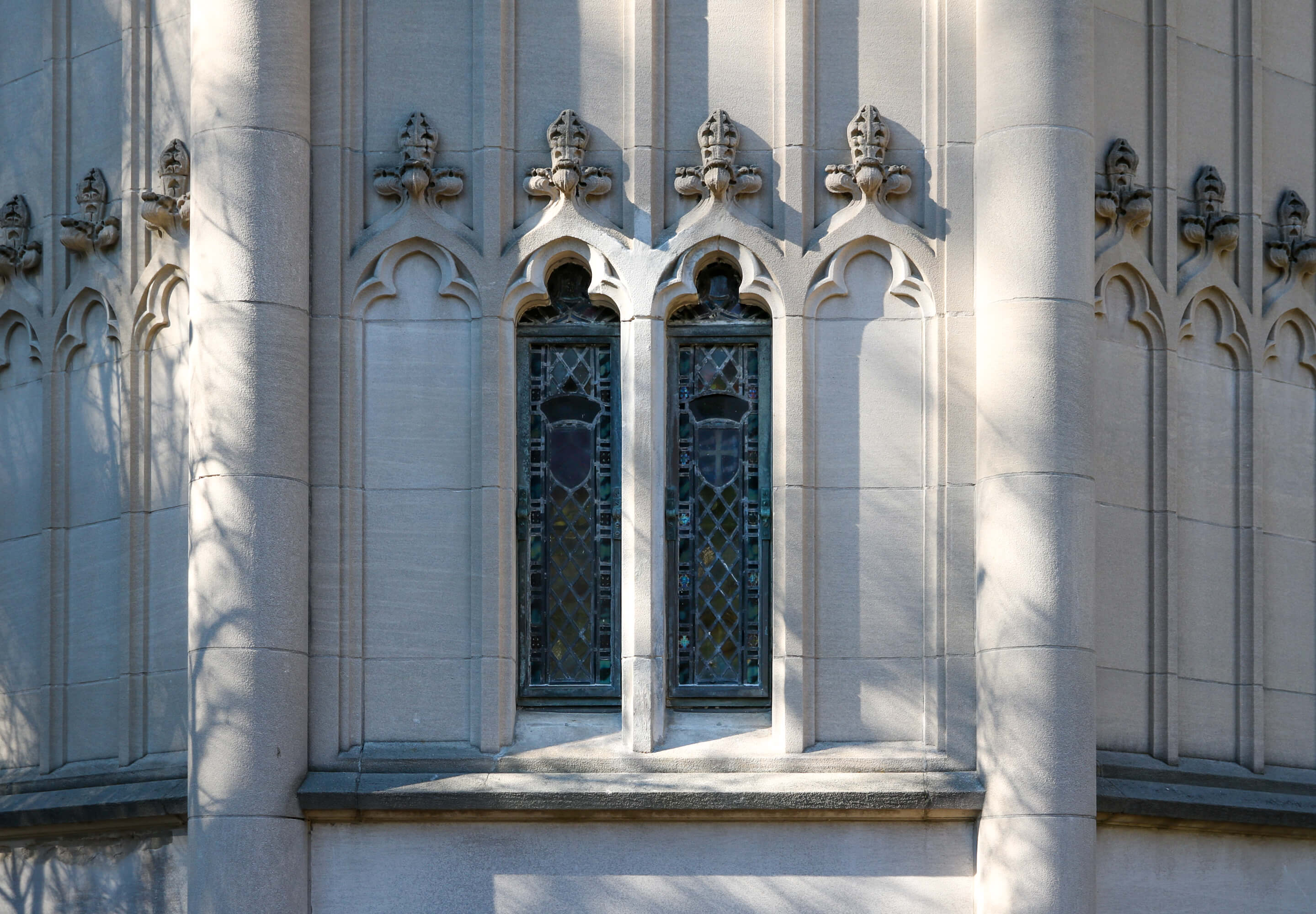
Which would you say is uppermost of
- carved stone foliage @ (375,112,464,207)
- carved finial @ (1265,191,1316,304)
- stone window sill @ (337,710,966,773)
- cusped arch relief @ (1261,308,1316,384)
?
carved stone foliage @ (375,112,464,207)

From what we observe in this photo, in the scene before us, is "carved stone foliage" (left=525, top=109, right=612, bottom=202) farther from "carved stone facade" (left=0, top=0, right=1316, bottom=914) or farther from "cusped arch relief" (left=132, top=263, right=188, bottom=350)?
"cusped arch relief" (left=132, top=263, right=188, bottom=350)

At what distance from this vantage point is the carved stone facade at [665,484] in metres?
13.1

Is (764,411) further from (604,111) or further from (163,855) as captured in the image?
(163,855)

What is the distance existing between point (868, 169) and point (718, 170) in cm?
98

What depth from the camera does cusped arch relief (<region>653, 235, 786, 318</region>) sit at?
45.4ft

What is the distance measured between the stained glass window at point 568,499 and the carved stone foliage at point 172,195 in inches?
96.8

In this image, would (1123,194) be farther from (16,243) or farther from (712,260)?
(16,243)

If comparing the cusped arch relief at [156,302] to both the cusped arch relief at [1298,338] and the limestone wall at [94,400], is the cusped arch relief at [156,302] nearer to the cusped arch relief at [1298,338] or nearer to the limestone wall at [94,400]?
the limestone wall at [94,400]

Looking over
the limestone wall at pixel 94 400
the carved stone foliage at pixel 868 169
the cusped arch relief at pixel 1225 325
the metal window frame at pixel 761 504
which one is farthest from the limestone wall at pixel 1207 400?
the limestone wall at pixel 94 400

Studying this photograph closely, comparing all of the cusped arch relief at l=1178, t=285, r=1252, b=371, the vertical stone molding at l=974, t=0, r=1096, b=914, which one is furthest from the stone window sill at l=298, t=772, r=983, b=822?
the cusped arch relief at l=1178, t=285, r=1252, b=371

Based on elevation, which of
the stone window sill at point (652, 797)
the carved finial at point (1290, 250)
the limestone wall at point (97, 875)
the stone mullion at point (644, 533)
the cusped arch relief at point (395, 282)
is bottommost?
the limestone wall at point (97, 875)

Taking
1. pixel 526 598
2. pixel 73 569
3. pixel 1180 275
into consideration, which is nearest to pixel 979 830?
pixel 526 598

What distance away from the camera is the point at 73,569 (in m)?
14.8

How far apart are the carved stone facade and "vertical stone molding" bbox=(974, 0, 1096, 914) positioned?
29 mm
